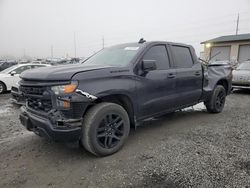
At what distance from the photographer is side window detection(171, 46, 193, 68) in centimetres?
442

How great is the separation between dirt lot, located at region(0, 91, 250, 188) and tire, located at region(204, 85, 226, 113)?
3.27 feet

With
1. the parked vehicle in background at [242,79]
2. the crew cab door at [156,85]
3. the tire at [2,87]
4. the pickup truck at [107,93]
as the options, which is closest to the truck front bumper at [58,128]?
the pickup truck at [107,93]

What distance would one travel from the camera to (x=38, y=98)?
300 cm

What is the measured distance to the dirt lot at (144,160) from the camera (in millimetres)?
2607

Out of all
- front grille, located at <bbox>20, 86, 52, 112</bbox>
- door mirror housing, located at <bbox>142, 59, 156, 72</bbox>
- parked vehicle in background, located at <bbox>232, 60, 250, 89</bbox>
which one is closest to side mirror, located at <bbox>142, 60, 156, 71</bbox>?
door mirror housing, located at <bbox>142, 59, 156, 72</bbox>

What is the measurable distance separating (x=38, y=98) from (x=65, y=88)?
21.3 inches

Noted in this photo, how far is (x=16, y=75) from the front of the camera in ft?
30.9

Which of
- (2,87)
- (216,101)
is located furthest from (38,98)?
(2,87)

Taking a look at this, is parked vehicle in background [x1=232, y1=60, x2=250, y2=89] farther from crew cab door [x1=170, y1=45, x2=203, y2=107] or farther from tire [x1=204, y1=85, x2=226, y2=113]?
crew cab door [x1=170, y1=45, x2=203, y2=107]

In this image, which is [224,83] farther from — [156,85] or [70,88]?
[70,88]

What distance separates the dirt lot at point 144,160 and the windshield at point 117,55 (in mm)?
1499

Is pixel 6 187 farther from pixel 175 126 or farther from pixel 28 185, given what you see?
pixel 175 126

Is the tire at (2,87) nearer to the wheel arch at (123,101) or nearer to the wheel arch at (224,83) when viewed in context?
the wheel arch at (123,101)

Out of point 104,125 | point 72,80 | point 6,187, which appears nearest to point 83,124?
point 104,125
